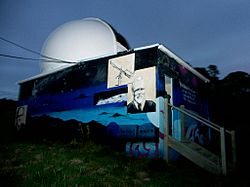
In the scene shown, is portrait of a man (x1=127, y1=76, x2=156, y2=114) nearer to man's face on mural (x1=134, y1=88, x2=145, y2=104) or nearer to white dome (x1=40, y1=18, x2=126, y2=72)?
man's face on mural (x1=134, y1=88, x2=145, y2=104)

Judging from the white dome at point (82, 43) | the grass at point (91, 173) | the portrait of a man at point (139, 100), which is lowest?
the grass at point (91, 173)

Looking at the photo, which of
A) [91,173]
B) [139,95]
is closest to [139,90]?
[139,95]

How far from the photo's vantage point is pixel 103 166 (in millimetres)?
5746

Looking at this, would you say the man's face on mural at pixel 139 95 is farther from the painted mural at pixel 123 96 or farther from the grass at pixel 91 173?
the grass at pixel 91 173

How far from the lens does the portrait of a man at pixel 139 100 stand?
8.19 meters

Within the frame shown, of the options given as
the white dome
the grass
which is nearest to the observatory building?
the white dome

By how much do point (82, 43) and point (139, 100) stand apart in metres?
5.12

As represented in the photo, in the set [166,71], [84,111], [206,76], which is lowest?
[84,111]

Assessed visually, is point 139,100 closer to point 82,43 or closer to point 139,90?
point 139,90

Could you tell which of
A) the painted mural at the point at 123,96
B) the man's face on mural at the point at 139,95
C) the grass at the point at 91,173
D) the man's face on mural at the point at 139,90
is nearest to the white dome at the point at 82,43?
the painted mural at the point at 123,96

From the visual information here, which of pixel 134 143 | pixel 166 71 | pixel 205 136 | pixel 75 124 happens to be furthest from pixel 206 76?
pixel 75 124

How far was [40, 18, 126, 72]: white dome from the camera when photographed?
11.1 metres

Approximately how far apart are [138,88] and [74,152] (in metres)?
3.50

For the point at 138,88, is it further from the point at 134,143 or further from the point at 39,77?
the point at 39,77
